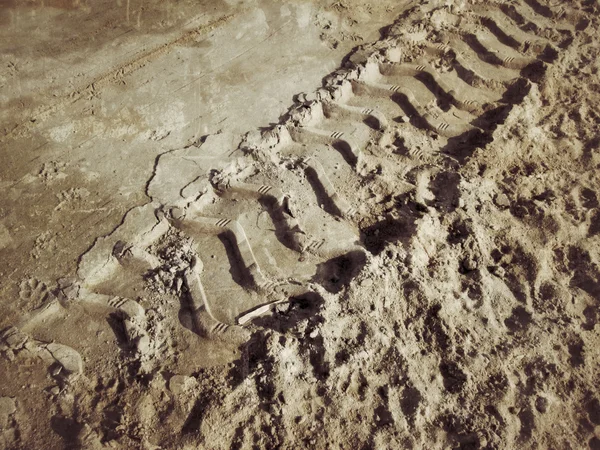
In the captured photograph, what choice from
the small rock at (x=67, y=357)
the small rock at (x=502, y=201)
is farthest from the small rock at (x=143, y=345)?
the small rock at (x=502, y=201)

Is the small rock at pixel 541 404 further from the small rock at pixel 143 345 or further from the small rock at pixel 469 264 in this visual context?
the small rock at pixel 143 345

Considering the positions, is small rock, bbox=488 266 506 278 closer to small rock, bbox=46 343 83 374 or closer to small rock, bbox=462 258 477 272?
small rock, bbox=462 258 477 272

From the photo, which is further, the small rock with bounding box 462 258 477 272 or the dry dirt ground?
the small rock with bounding box 462 258 477 272

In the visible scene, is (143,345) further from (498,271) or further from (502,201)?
(502,201)

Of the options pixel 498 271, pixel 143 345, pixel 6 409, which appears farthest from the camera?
pixel 498 271

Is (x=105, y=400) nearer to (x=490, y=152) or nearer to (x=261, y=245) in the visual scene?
(x=261, y=245)

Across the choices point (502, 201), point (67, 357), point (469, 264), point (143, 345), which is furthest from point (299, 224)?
point (67, 357)

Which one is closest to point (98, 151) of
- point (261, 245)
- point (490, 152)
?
point (261, 245)

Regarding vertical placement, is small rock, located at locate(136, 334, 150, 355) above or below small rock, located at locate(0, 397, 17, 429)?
above

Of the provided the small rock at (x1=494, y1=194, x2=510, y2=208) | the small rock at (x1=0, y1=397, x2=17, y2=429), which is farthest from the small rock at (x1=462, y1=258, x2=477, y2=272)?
the small rock at (x1=0, y1=397, x2=17, y2=429)
